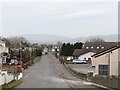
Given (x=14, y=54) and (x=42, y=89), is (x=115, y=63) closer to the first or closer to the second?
(x=42, y=89)

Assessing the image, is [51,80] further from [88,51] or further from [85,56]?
[88,51]

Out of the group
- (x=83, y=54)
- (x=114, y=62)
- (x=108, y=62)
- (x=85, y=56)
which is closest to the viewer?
(x=114, y=62)

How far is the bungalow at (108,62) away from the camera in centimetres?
3188

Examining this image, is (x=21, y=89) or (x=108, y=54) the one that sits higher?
(x=108, y=54)

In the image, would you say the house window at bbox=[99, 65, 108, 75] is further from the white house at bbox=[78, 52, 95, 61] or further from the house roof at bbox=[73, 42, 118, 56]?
the house roof at bbox=[73, 42, 118, 56]

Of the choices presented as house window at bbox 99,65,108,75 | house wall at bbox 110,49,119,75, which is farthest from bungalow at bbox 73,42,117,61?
house wall at bbox 110,49,119,75

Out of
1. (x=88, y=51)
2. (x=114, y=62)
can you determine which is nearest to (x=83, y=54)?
(x=88, y=51)

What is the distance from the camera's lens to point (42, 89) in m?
23.7

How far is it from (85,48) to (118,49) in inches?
2945

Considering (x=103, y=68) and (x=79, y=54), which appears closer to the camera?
(x=103, y=68)

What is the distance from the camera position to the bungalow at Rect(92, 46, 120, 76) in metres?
31.9

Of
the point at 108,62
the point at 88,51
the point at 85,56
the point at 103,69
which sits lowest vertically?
the point at 85,56

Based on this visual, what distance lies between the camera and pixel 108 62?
34594mm

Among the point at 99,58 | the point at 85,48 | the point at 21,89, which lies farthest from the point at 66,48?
the point at 21,89
